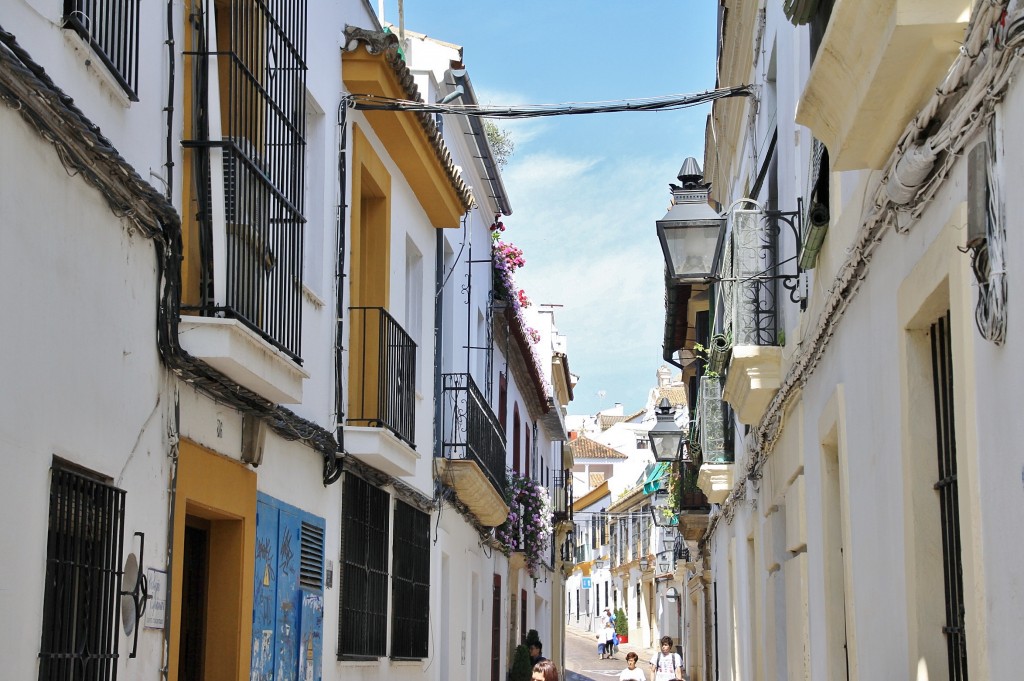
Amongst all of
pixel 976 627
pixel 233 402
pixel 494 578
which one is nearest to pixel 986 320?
pixel 976 627

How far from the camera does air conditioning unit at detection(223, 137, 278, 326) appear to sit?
6.99 meters

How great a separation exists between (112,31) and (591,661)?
39971 millimetres

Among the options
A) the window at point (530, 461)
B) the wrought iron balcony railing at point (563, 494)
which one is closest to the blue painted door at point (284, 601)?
the window at point (530, 461)

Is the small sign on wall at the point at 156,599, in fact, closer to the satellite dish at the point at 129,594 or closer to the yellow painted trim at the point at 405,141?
the satellite dish at the point at 129,594

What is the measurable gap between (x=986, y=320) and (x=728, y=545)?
13.5 m

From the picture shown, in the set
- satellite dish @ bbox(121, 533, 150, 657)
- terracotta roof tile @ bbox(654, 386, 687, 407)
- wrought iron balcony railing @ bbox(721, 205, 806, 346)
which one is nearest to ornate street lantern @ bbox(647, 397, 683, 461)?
wrought iron balcony railing @ bbox(721, 205, 806, 346)

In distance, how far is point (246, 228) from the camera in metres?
7.18

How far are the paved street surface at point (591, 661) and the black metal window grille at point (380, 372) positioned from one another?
25.0m

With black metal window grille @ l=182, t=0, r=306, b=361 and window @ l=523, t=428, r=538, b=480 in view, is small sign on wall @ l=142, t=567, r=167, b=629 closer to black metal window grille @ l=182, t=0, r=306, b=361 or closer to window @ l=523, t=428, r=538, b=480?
black metal window grille @ l=182, t=0, r=306, b=361

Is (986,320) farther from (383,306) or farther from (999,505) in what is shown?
(383,306)

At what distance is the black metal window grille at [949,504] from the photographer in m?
5.30

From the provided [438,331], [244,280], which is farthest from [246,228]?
[438,331]

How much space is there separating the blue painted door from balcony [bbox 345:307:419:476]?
2.57ft

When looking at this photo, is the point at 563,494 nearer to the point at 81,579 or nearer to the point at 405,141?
the point at 405,141
